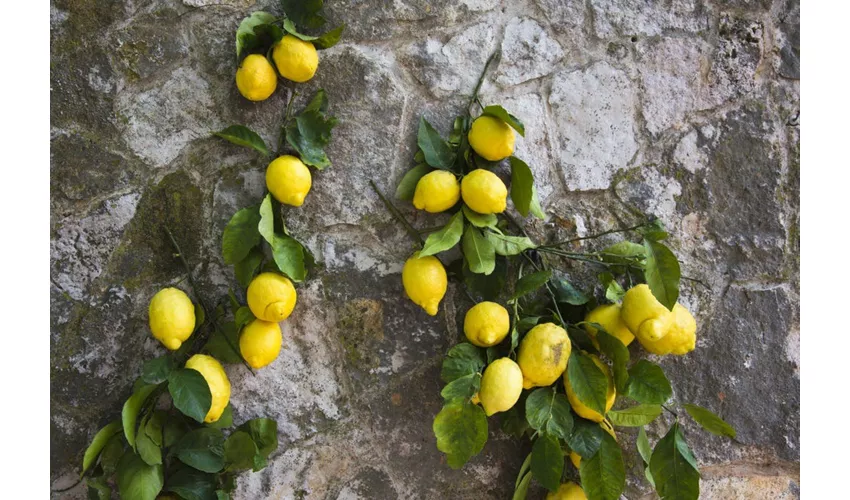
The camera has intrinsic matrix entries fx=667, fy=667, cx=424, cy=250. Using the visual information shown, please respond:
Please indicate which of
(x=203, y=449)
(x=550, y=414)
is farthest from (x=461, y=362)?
(x=203, y=449)

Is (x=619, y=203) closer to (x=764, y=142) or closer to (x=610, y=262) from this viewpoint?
(x=610, y=262)

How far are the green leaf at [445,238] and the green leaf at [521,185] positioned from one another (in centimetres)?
12

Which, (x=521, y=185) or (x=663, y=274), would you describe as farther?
(x=521, y=185)

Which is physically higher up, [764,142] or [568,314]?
[764,142]

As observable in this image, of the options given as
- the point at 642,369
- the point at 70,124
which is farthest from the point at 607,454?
the point at 70,124

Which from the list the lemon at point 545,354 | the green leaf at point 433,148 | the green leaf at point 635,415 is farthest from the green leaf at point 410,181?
the green leaf at point 635,415

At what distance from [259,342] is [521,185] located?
60cm

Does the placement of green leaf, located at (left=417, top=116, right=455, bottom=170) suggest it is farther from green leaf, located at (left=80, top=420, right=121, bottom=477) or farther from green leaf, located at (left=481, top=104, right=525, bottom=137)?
green leaf, located at (left=80, top=420, right=121, bottom=477)

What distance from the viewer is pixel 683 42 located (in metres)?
1.45

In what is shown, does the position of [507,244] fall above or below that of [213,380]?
above

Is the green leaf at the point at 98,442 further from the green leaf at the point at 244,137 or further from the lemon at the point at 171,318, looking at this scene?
the green leaf at the point at 244,137

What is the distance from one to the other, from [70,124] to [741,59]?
1423 mm

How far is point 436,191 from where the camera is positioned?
1.30 meters

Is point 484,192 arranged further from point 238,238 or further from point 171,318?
point 171,318
